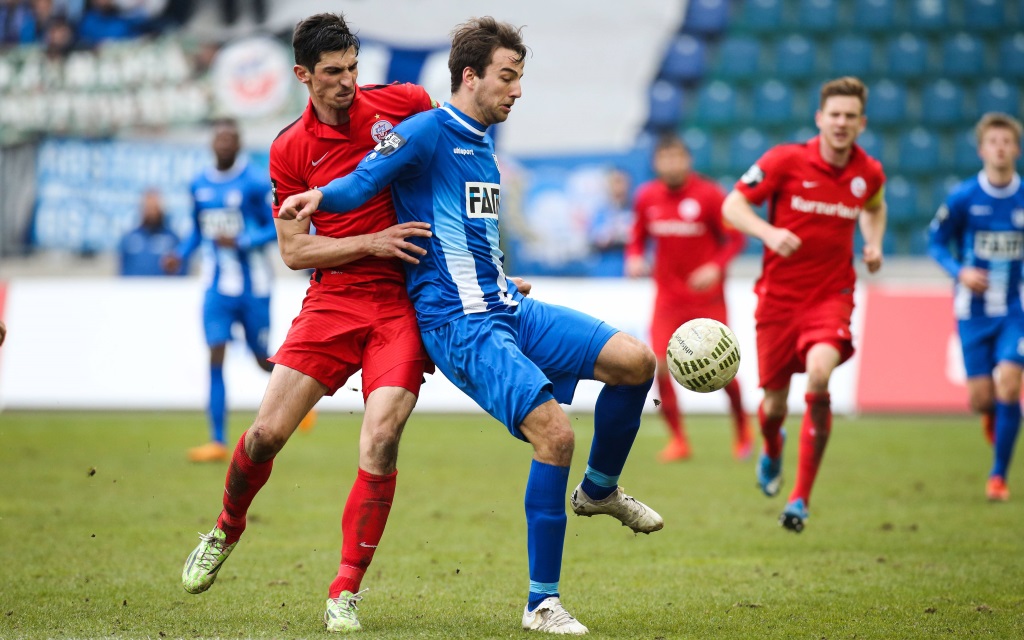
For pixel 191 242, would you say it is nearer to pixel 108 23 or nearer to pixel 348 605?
pixel 348 605

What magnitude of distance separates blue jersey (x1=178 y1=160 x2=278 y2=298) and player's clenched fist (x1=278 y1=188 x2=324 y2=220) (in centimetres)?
551

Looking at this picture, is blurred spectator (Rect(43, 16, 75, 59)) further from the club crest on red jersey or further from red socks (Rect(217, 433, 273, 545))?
red socks (Rect(217, 433, 273, 545))

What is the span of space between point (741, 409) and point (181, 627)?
6.85 meters

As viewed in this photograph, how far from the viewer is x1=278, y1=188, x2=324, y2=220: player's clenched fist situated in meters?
4.66

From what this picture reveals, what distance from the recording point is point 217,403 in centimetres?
1015

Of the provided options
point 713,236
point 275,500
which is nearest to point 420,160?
point 275,500

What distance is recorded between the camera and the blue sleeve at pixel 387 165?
15.6ft

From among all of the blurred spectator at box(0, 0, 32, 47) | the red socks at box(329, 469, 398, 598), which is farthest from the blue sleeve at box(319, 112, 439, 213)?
the blurred spectator at box(0, 0, 32, 47)

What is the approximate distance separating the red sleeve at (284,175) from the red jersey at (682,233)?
603 centimetres

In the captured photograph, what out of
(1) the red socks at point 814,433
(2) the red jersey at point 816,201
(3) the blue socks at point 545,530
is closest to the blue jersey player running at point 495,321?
(3) the blue socks at point 545,530

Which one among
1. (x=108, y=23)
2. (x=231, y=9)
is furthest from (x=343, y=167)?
(x=108, y=23)

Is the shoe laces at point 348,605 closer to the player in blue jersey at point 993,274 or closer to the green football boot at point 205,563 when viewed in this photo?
the green football boot at point 205,563

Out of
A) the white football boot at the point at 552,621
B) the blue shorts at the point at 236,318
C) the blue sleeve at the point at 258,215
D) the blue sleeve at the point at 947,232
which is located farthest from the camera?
the blue shorts at the point at 236,318

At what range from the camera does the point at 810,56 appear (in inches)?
749
